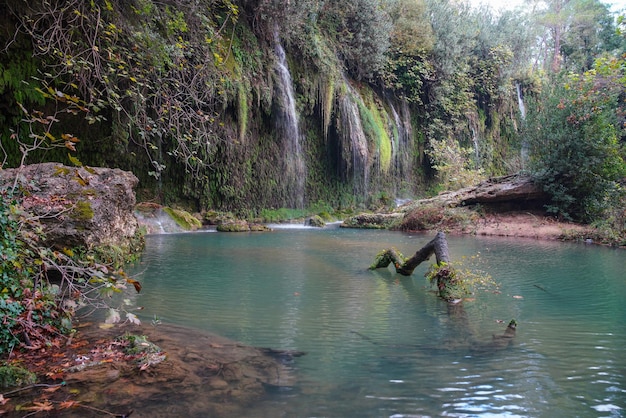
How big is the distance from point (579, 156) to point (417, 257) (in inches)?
434

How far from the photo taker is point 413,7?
2222cm

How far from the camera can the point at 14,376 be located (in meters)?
2.56

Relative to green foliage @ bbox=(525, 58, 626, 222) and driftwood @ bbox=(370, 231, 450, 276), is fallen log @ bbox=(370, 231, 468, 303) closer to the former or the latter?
driftwood @ bbox=(370, 231, 450, 276)

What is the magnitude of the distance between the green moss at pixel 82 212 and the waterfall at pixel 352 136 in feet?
46.8

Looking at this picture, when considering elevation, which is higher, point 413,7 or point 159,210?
point 413,7

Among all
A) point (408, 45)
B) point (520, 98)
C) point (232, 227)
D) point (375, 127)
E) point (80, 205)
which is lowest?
point (232, 227)

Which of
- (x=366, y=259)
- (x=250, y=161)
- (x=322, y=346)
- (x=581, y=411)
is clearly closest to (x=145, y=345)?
(x=322, y=346)

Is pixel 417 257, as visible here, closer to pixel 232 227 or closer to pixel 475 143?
pixel 232 227

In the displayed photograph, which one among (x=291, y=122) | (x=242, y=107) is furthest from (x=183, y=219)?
(x=291, y=122)

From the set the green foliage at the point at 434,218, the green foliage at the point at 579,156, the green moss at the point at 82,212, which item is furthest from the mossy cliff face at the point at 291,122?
the green foliage at the point at 579,156

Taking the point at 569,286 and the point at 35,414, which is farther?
the point at 569,286

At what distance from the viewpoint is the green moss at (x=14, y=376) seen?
2527 millimetres

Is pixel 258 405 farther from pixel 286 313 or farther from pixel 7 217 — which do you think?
pixel 7 217

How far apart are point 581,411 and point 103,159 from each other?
42.1ft
